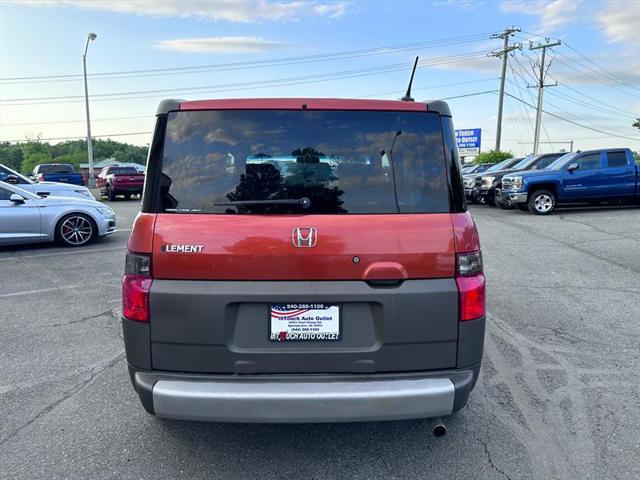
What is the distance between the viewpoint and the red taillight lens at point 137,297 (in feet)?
8.63

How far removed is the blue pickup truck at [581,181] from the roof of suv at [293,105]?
13704 mm

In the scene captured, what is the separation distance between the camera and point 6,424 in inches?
131

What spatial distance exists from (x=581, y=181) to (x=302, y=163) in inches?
582

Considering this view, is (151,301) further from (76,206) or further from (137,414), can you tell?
(76,206)

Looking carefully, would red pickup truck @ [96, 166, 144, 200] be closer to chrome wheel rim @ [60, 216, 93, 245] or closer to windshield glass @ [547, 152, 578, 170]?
chrome wheel rim @ [60, 216, 93, 245]

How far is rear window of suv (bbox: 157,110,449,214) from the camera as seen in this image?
2654mm

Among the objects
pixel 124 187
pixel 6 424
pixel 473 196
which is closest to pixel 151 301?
pixel 6 424

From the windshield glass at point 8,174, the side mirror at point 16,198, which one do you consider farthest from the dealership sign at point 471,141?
the side mirror at point 16,198

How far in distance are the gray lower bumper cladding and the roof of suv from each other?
150cm

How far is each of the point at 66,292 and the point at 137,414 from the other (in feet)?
13.2

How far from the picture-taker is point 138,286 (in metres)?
2.65

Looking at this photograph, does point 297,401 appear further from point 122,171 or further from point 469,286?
point 122,171

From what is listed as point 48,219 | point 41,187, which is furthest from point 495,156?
point 48,219

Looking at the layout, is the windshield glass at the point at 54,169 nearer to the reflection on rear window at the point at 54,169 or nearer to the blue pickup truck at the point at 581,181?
the reflection on rear window at the point at 54,169
